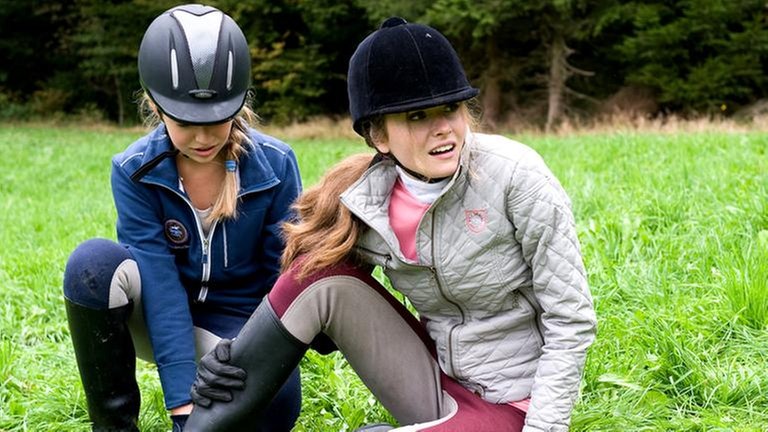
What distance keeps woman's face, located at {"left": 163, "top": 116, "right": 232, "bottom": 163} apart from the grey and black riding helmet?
5 cm

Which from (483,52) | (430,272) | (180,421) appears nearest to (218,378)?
(180,421)

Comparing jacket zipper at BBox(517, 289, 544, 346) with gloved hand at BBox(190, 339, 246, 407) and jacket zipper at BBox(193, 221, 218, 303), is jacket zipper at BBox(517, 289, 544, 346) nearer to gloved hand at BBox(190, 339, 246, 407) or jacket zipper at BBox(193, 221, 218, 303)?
gloved hand at BBox(190, 339, 246, 407)

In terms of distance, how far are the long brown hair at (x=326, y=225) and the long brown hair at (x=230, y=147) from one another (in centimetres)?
19

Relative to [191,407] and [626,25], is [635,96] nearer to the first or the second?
[626,25]

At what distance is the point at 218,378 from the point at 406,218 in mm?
606

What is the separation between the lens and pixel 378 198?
207 centimetres

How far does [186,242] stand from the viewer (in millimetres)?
2393

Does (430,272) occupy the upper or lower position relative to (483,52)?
upper

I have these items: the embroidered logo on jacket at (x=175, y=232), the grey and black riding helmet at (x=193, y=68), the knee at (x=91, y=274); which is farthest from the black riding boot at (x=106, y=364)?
the grey and black riding helmet at (x=193, y=68)

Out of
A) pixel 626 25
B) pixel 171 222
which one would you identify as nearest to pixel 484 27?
pixel 626 25

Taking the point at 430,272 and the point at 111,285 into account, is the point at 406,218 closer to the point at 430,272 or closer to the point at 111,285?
the point at 430,272

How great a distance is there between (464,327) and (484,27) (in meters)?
18.3

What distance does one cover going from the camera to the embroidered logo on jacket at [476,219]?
1.99 m

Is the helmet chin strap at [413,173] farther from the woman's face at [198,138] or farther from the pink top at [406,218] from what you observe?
the woman's face at [198,138]
